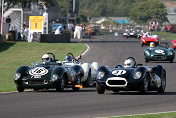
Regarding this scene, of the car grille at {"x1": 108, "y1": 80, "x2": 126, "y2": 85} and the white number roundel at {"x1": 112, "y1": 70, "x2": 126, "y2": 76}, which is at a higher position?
the white number roundel at {"x1": 112, "y1": 70, "x2": 126, "y2": 76}

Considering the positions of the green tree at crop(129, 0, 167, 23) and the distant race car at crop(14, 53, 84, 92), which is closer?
the distant race car at crop(14, 53, 84, 92)

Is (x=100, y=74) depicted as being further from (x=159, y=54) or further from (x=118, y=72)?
(x=159, y=54)

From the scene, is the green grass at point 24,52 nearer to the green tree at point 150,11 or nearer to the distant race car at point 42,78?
the distant race car at point 42,78

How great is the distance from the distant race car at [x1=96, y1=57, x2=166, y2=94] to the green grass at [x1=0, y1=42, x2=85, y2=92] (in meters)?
10.8

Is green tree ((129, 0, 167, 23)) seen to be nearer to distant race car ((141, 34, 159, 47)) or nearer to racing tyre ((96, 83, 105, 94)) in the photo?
distant race car ((141, 34, 159, 47))

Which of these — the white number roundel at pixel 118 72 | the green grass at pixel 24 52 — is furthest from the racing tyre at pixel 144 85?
the green grass at pixel 24 52

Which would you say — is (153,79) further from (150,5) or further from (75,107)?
(150,5)

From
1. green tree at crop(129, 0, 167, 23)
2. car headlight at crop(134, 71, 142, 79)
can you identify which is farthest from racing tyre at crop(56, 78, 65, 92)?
green tree at crop(129, 0, 167, 23)

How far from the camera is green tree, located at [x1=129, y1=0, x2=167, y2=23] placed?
174500 mm

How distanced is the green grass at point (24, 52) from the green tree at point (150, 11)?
13507 centimetres

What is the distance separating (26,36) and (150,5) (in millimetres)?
133333

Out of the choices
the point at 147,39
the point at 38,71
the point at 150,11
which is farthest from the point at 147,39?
the point at 150,11

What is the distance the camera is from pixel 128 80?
14.4 meters

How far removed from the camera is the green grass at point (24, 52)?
97.7ft
